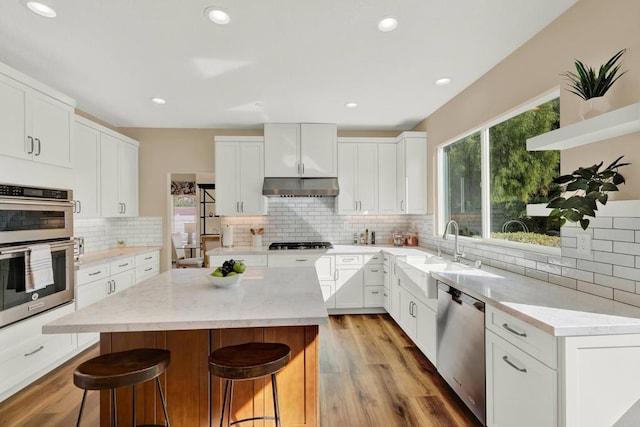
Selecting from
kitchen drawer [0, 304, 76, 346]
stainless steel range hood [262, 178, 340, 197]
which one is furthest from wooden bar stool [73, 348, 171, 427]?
stainless steel range hood [262, 178, 340, 197]

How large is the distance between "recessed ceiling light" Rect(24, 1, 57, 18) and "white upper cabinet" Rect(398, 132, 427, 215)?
3737 mm

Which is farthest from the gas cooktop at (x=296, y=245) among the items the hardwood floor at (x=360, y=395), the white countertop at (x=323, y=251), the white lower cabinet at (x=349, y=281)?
the hardwood floor at (x=360, y=395)

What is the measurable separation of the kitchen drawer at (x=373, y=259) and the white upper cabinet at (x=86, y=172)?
3.37 m

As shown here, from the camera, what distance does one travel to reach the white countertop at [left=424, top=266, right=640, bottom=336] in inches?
53.6

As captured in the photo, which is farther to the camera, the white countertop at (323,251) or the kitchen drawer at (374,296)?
the kitchen drawer at (374,296)

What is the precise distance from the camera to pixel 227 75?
295 cm

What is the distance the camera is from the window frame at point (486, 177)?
2364 mm

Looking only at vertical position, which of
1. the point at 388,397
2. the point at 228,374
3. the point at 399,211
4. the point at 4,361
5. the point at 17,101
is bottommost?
the point at 388,397

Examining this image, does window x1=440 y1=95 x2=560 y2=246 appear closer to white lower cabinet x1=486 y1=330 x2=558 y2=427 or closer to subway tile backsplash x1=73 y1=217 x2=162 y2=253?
white lower cabinet x1=486 y1=330 x2=558 y2=427

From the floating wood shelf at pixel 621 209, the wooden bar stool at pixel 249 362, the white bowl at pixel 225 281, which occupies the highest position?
the floating wood shelf at pixel 621 209

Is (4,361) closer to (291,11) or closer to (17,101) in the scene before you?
(17,101)

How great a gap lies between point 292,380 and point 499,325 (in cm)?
121

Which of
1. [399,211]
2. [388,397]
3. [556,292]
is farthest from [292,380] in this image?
[399,211]

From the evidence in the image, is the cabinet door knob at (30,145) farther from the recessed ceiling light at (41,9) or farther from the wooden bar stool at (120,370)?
the wooden bar stool at (120,370)
